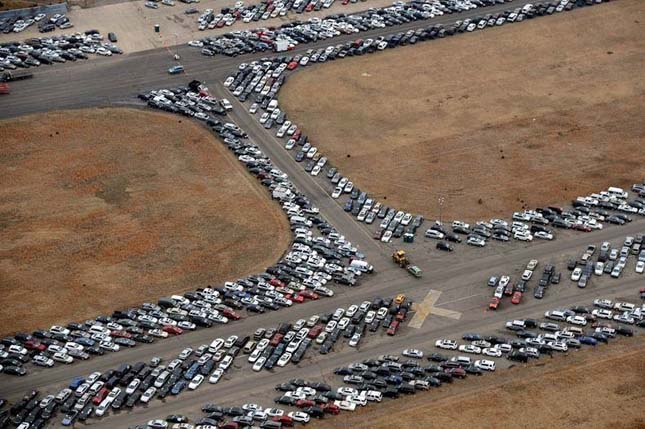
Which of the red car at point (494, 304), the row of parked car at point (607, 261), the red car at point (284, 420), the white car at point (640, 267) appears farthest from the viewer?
the white car at point (640, 267)

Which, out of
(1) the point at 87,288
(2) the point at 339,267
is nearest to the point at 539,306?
(2) the point at 339,267

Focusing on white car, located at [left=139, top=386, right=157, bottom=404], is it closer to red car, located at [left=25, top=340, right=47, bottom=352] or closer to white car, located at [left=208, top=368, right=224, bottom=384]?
white car, located at [left=208, top=368, right=224, bottom=384]

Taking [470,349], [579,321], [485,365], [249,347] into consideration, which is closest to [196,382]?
[249,347]

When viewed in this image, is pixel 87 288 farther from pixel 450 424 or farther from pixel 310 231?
pixel 450 424

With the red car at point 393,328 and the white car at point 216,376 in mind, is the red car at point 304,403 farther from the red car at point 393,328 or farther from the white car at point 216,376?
the red car at point 393,328

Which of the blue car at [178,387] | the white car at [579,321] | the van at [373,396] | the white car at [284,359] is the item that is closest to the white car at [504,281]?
the white car at [579,321]

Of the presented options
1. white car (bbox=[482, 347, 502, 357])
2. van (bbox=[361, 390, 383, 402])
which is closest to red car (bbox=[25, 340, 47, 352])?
van (bbox=[361, 390, 383, 402])

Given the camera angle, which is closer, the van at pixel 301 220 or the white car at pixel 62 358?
the white car at pixel 62 358
